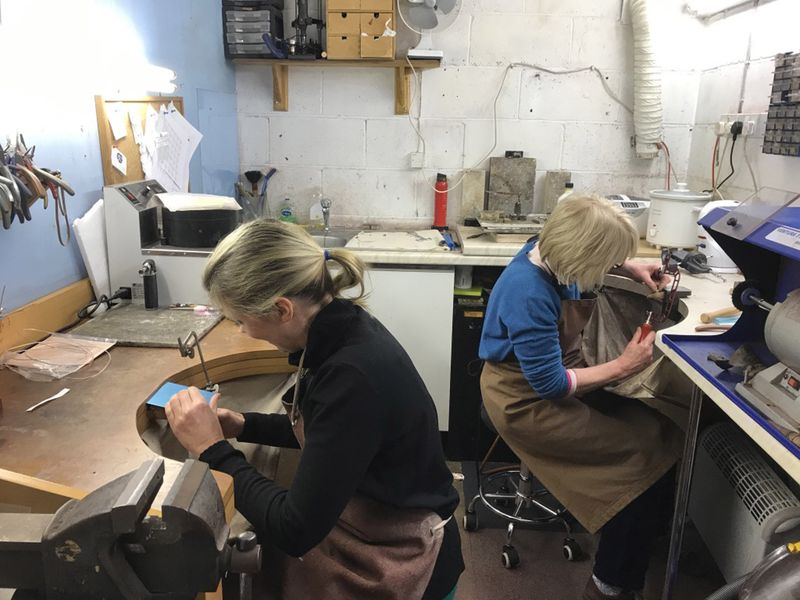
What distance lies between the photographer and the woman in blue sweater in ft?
5.75

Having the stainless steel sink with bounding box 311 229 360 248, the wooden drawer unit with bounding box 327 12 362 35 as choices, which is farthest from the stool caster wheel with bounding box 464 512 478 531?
the wooden drawer unit with bounding box 327 12 362 35

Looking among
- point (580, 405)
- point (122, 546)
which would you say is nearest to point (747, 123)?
point (580, 405)

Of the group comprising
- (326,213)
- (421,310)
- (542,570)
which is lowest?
(542,570)

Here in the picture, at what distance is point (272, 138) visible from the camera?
10.7 ft

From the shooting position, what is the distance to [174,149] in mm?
2488

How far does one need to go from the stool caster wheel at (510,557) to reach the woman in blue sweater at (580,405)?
0.32 metres

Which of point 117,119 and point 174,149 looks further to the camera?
point 174,149

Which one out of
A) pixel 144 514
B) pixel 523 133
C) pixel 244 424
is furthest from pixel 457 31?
pixel 144 514

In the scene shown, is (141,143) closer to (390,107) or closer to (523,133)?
(390,107)

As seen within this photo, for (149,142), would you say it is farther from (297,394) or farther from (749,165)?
(749,165)

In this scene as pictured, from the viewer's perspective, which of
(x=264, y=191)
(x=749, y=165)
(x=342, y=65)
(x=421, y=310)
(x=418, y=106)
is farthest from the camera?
(x=264, y=191)

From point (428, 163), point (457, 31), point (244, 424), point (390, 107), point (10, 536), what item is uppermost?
point (457, 31)

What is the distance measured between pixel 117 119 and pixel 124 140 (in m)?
0.08

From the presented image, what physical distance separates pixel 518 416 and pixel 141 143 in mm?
1614
